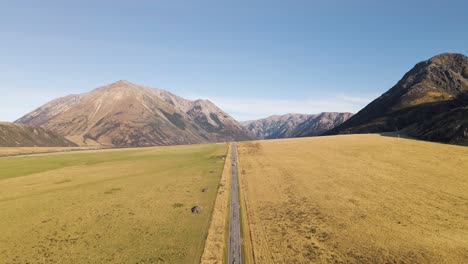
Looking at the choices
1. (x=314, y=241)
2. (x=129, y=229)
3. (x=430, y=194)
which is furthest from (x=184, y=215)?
(x=430, y=194)

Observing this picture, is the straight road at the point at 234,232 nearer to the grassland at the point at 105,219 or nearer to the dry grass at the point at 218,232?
the dry grass at the point at 218,232

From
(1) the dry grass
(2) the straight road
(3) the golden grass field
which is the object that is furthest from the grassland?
(3) the golden grass field

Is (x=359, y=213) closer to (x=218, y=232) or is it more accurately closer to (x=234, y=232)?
(x=234, y=232)

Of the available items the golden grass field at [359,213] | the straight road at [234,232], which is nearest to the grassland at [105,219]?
the straight road at [234,232]

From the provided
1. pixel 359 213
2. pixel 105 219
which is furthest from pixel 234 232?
pixel 105 219

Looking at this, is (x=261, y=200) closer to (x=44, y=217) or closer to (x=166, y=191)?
(x=166, y=191)

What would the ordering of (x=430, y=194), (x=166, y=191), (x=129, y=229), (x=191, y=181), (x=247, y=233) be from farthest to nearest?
1. (x=191, y=181)
2. (x=166, y=191)
3. (x=430, y=194)
4. (x=129, y=229)
5. (x=247, y=233)

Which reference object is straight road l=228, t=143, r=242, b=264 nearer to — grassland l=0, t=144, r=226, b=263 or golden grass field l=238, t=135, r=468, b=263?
golden grass field l=238, t=135, r=468, b=263
